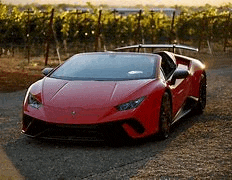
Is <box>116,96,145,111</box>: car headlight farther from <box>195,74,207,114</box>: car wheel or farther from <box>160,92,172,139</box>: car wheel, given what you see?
<box>195,74,207,114</box>: car wheel

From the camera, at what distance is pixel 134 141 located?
26.5 feet

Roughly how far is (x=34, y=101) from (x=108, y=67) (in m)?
1.31

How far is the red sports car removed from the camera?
7555 mm

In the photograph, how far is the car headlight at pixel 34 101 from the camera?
7.91 metres

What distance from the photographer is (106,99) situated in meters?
7.75

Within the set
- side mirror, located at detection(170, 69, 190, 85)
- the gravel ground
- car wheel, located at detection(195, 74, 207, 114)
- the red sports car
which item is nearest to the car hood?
the red sports car

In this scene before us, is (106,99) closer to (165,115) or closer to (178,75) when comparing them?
(165,115)

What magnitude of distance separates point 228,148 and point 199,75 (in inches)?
124

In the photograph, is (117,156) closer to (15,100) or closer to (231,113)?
(231,113)

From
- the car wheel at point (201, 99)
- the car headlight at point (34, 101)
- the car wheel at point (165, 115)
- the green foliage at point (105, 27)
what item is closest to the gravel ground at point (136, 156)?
the car wheel at point (165, 115)

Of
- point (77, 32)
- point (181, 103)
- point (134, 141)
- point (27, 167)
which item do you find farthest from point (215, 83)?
point (77, 32)

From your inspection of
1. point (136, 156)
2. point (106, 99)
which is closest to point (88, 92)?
point (106, 99)

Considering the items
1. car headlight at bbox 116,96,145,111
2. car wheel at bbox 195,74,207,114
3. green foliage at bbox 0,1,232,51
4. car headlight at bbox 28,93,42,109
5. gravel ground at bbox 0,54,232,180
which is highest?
car headlight at bbox 116,96,145,111

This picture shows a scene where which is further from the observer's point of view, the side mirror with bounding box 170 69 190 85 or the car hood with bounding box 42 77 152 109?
the side mirror with bounding box 170 69 190 85
